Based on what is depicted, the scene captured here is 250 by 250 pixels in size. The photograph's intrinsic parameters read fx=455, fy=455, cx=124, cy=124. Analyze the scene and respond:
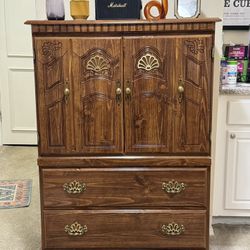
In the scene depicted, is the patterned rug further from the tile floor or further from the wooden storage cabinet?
the wooden storage cabinet

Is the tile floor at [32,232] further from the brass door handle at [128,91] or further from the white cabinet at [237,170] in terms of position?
the brass door handle at [128,91]

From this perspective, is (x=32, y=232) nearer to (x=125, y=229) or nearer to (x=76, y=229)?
(x=76, y=229)

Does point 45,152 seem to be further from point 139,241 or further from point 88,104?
point 139,241

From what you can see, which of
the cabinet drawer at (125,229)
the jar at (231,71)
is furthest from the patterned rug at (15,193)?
the jar at (231,71)

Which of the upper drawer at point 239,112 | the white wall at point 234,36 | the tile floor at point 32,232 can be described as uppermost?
the white wall at point 234,36

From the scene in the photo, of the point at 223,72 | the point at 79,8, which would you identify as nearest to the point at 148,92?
the point at 79,8

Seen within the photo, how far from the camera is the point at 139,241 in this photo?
2129mm

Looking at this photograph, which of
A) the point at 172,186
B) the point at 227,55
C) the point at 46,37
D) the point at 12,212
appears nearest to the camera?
the point at 46,37

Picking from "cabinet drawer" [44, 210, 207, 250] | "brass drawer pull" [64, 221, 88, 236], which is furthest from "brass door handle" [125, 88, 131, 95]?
"brass drawer pull" [64, 221, 88, 236]

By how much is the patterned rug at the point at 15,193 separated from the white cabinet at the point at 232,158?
1338mm

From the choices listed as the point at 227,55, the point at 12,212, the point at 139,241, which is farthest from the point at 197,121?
the point at 12,212

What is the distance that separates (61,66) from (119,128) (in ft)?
1.23

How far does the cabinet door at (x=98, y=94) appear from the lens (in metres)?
1.95

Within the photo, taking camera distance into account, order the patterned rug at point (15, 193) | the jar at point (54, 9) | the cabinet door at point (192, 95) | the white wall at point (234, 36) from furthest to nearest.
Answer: the patterned rug at point (15, 193), the white wall at point (234, 36), the jar at point (54, 9), the cabinet door at point (192, 95)
